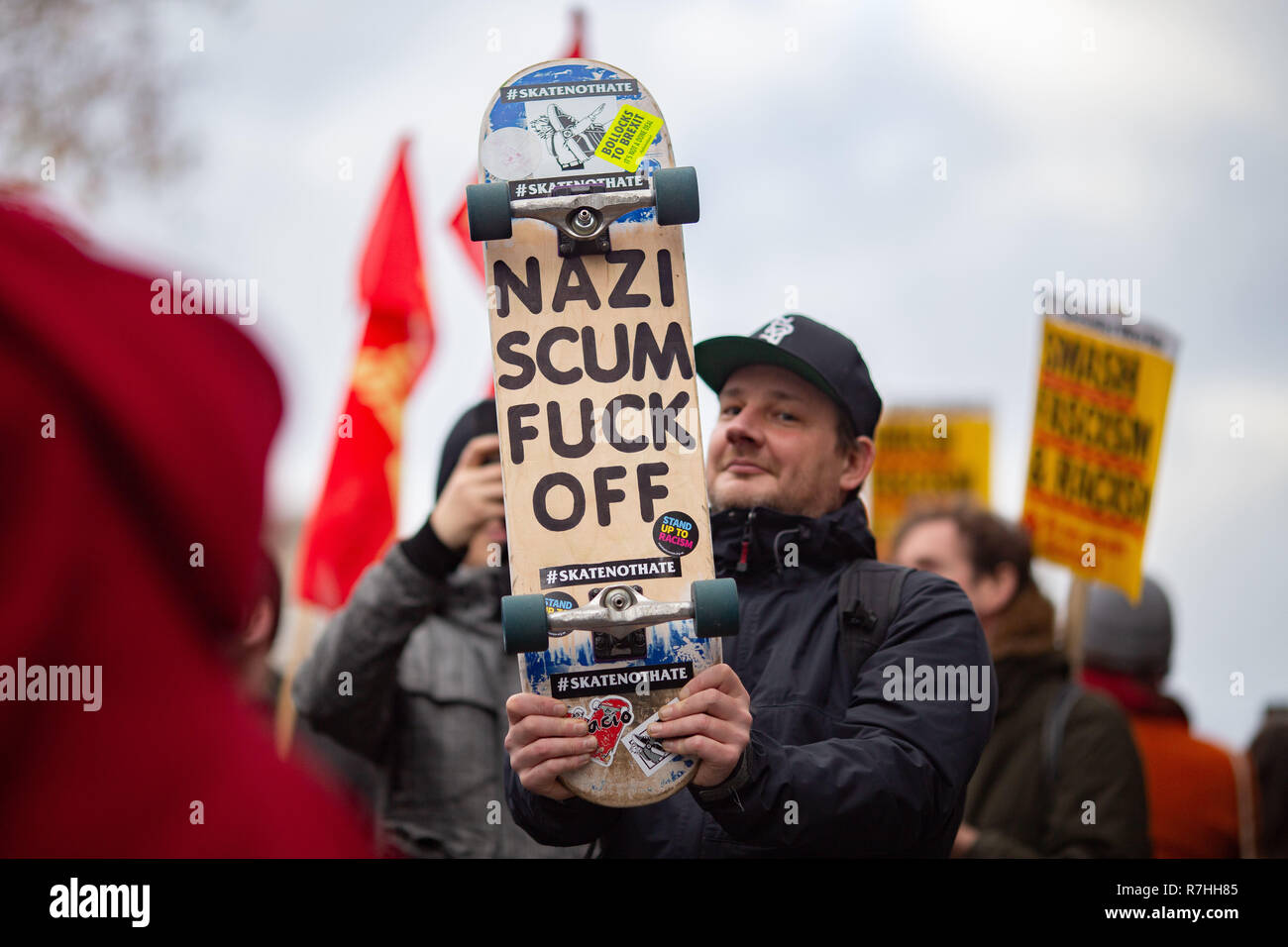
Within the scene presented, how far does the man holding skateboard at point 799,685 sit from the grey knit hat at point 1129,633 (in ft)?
7.37

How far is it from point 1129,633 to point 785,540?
8.78 ft

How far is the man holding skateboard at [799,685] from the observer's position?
7.62 feet

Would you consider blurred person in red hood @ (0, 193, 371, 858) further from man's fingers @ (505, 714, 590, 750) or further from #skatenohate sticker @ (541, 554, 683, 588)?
#skatenohate sticker @ (541, 554, 683, 588)

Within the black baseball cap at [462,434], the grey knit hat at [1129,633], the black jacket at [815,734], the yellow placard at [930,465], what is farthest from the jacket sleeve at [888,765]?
the yellow placard at [930,465]

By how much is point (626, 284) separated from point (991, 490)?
20.8 ft

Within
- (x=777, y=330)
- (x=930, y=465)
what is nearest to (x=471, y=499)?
(x=777, y=330)

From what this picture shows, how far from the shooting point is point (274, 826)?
85 cm

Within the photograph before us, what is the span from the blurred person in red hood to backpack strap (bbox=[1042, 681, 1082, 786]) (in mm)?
3413

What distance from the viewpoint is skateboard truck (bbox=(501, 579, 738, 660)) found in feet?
7.57

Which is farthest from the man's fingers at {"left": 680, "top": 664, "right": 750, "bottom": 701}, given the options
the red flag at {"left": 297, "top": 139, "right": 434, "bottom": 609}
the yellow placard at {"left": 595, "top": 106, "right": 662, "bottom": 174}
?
the red flag at {"left": 297, "top": 139, "right": 434, "bottom": 609}

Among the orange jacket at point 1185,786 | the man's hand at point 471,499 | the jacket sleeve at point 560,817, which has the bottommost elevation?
the orange jacket at point 1185,786
